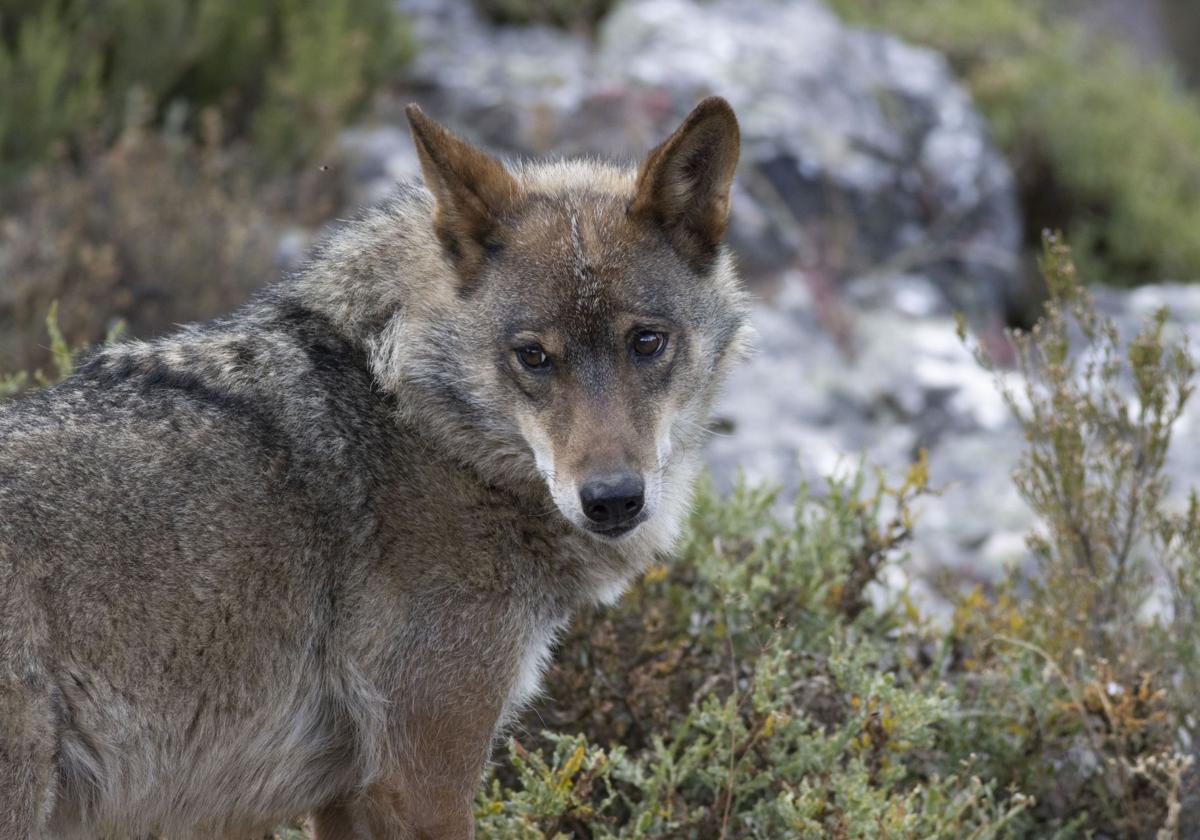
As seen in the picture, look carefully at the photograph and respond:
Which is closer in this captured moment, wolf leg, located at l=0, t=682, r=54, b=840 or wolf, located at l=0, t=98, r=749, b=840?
wolf leg, located at l=0, t=682, r=54, b=840

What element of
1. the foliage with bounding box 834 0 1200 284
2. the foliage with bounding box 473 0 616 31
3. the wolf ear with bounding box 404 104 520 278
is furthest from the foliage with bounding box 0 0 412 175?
the wolf ear with bounding box 404 104 520 278

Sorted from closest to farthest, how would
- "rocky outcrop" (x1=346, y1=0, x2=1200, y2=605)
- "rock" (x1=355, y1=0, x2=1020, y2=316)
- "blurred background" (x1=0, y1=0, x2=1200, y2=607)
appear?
"blurred background" (x1=0, y1=0, x2=1200, y2=607) → "rocky outcrop" (x1=346, y1=0, x2=1200, y2=605) → "rock" (x1=355, y1=0, x2=1020, y2=316)

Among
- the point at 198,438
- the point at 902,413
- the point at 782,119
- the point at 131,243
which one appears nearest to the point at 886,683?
the point at 198,438

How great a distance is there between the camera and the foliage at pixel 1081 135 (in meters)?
10.7

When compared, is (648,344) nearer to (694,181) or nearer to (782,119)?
(694,181)

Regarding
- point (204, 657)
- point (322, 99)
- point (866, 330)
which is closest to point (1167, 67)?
point (866, 330)

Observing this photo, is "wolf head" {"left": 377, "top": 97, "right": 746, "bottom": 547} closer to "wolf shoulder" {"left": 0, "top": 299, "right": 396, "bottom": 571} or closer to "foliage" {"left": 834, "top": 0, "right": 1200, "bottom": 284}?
"wolf shoulder" {"left": 0, "top": 299, "right": 396, "bottom": 571}

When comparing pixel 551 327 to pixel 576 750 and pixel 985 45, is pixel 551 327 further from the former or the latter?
pixel 985 45

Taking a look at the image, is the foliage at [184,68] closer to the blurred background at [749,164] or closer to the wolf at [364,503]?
the blurred background at [749,164]

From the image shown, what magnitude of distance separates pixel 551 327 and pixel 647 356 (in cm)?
28

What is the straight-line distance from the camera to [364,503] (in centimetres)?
354

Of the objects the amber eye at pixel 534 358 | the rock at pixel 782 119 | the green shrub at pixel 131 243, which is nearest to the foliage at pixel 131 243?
the green shrub at pixel 131 243

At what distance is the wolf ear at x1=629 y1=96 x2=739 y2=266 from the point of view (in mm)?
3674

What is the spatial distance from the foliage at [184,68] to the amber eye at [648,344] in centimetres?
545
